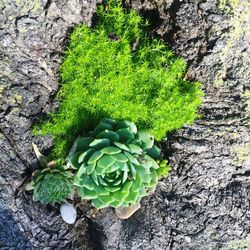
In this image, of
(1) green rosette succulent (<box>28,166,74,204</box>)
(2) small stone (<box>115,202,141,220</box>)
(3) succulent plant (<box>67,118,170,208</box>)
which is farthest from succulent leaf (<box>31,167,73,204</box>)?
(2) small stone (<box>115,202,141,220</box>)

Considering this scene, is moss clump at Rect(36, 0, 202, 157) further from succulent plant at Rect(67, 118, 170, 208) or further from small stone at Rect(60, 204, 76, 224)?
small stone at Rect(60, 204, 76, 224)

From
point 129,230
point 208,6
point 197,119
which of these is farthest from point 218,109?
point 129,230

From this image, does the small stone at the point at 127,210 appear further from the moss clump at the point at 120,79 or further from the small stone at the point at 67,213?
the moss clump at the point at 120,79

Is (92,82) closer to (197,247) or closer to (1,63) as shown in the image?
(1,63)

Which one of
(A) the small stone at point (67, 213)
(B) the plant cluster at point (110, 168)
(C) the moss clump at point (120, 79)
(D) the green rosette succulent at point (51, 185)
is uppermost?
(C) the moss clump at point (120, 79)

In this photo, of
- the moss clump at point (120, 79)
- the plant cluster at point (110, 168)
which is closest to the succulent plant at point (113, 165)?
the plant cluster at point (110, 168)

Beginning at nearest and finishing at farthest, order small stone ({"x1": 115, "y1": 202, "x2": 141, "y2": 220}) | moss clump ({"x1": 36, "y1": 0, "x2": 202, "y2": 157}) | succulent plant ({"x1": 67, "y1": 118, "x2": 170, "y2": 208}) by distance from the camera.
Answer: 1. succulent plant ({"x1": 67, "y1": 118, "x2": 170, "y2": 208})
2. moss clump ({"x1": 36, "y1": 0, "x2": 202, "y2": 157})
3. small stone ({"x1": 115, "y1": 202, "x2": 141, "y2": 220})
